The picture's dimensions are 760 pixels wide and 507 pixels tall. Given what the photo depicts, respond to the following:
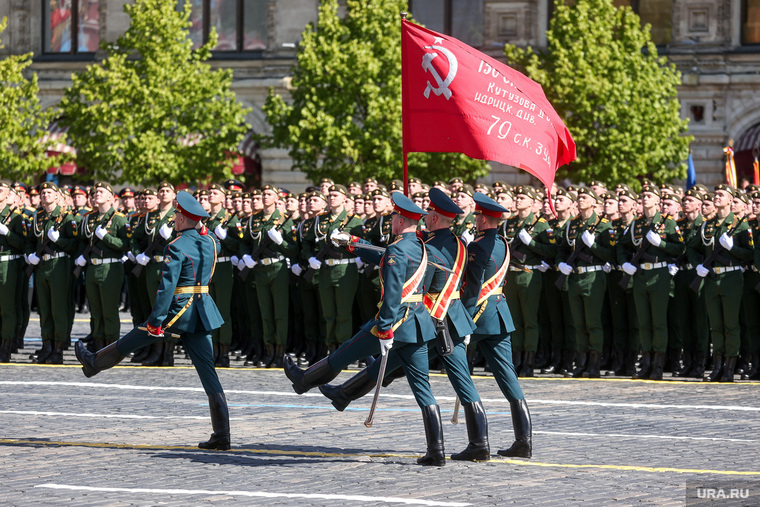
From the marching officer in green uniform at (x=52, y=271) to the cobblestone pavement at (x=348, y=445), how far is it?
1407 millimetres

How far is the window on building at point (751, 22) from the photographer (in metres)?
30.9

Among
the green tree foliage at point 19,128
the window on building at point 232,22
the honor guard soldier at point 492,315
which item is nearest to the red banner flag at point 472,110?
the honor guard soldier at point 492,315

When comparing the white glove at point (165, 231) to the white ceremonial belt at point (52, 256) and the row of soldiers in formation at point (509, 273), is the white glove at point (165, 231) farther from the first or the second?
the white ceremonial belt at point (52, 256)

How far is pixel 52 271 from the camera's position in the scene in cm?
1577

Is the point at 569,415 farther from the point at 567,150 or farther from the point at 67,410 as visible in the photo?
the point at 67,410

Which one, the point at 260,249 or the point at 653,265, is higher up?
the point at 260,249

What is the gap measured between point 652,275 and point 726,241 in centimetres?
86

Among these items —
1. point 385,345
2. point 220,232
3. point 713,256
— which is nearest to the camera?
point 385,345

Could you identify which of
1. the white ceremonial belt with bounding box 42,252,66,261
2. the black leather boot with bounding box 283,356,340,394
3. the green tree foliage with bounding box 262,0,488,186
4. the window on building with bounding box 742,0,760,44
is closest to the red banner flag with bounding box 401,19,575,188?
the black leather boot with bounding box 283,356,340,394

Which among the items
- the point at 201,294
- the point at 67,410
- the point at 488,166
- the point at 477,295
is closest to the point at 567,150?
the point at 477,295

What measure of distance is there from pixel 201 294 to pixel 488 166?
20.2 m

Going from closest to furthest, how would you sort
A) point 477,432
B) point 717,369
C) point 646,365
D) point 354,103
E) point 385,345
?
point 385,345 → point 477,432 → point 717,369 → point 646,365 → point 354,103

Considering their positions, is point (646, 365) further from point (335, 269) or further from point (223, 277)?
point (223, 277)

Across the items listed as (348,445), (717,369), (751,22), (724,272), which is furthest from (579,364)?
(751,22)
